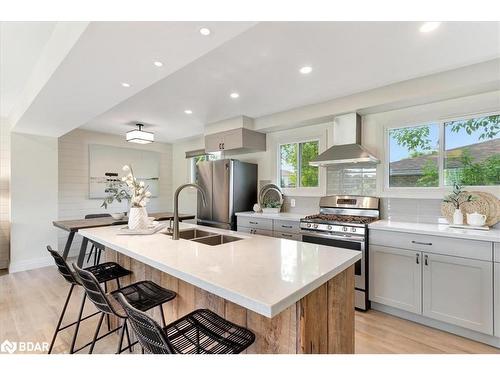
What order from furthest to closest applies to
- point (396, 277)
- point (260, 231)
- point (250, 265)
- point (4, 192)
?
point (4, 192)
point (260, 231)
point (396, 277)
point (250, 265)

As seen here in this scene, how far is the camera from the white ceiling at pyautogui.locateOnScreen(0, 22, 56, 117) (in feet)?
6.44

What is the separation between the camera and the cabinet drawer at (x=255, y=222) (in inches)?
139

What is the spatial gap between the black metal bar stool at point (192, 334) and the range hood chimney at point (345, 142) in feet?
7.72

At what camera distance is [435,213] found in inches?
108

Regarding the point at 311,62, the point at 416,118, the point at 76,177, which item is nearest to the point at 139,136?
the point at 76,177

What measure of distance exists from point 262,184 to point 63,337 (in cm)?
313

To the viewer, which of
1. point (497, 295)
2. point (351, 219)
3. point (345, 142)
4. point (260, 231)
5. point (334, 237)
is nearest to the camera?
point (497, 295)

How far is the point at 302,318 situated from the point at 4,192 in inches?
205

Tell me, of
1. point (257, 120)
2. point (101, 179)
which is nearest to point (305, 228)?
point (257, 120)

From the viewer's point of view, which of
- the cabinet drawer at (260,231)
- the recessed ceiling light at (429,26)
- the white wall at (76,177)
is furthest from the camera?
the white wall at (76,177)

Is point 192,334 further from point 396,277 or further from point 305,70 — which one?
point 305,70

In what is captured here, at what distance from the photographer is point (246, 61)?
2.23 m

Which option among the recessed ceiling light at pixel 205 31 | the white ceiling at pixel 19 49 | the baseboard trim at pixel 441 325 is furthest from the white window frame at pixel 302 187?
the white ceiling at pixel 19 49

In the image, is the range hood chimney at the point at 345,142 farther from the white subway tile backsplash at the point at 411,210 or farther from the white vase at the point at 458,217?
the white vase at the point at 458,217
